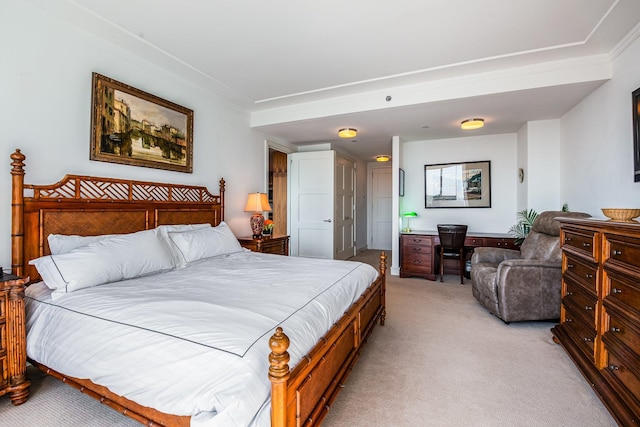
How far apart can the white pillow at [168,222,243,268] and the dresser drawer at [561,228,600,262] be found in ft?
9.77

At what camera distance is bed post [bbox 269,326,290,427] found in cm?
103

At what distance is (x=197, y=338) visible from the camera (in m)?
1.21

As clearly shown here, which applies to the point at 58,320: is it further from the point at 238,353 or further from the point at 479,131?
the point at 479,131

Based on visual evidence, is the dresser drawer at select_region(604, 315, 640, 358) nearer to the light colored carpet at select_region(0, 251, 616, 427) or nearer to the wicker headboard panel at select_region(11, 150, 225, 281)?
the light colored carpet at select_region(0, 251, 616, 427)

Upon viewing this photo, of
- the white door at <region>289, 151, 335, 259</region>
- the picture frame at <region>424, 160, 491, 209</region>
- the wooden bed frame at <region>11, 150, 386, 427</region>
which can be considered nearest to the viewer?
the wooden bed frame at <region>11, 150, 386, 427</region>

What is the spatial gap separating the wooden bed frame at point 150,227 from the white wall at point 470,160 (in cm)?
316

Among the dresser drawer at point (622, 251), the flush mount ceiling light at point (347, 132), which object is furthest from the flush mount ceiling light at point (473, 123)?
the dresser drawer at point (622, 251)

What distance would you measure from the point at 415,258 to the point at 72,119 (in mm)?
4660

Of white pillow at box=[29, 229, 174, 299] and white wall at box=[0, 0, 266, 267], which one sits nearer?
white pillow at box=[29, 229, 174, 299]

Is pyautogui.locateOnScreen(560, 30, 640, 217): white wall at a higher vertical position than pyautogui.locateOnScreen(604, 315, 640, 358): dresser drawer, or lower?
higher

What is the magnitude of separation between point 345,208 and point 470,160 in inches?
103

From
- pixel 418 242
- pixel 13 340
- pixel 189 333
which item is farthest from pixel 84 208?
pixel 418 242

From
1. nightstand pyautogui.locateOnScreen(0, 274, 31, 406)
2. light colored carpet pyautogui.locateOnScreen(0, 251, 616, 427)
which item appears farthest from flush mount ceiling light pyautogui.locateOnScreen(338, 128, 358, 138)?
nightstand pyautogui.locateOnScreen(0, 274, 31, 406)

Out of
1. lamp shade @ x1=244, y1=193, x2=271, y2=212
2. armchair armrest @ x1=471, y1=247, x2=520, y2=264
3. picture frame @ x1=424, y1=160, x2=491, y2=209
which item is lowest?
armchair armrest @ x1=471, y1=247, x2=520, y2=264
